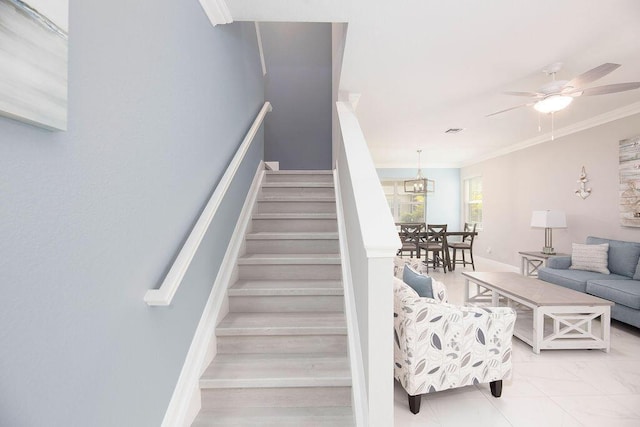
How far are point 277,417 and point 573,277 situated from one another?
4.04 metres

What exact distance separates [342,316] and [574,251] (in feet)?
13.3

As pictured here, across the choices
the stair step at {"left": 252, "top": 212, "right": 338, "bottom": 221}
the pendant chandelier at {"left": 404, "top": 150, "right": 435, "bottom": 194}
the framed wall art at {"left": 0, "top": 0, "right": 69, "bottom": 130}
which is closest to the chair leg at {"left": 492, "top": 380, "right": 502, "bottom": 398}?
the stair step at {"left": 252, "top": 212, "right": 338, "bottom": 221}

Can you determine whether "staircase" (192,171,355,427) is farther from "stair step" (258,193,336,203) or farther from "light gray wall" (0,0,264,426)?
"stair step" (258,193,336,203)

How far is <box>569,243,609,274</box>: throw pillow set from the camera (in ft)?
13.3

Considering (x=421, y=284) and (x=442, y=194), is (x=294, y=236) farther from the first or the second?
(x=442, y=194)

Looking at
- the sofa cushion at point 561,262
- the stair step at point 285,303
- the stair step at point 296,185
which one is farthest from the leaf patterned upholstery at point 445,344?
the sofa cushion at point 561,262

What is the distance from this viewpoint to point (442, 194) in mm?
8984

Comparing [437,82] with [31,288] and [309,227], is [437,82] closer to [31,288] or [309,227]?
[309,227]

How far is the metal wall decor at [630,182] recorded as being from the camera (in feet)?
12.9

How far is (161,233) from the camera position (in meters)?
1.36

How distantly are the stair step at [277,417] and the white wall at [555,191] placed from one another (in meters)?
4.59

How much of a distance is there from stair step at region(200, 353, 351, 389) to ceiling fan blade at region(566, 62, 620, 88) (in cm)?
265

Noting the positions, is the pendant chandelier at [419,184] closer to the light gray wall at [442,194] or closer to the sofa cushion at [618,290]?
the light gray wall at [442,194]

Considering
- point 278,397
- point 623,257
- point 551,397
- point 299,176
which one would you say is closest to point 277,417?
point 278,397
